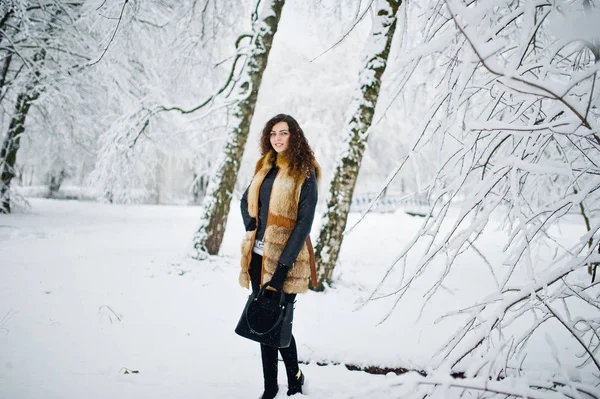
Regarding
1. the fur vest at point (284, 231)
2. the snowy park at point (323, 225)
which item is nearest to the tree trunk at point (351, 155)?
the snowy park at point (323, 225)

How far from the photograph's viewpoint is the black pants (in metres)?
1.81

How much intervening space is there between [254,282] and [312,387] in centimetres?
87

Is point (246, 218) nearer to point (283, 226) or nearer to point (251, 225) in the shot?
point (251, 225)

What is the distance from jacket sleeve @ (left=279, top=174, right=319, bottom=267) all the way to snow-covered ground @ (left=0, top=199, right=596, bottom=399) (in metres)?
0.50

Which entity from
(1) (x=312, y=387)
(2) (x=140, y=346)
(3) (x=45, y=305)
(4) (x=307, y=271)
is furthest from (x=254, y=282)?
(3) (x=45, y=305)

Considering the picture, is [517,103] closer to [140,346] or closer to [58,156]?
[140,346]

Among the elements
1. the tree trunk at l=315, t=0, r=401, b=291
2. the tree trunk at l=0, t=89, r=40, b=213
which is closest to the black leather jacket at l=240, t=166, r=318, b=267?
the tree trunk at l=315, t=0, r=401, b=291

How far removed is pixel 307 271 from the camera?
1.81 metres

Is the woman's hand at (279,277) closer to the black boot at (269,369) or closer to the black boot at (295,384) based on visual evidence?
the black boot at (269,369)

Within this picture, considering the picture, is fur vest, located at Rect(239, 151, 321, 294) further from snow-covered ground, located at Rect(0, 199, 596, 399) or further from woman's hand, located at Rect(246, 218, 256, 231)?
snow-covered ground, located at Rect(0, 199, 596, 399)

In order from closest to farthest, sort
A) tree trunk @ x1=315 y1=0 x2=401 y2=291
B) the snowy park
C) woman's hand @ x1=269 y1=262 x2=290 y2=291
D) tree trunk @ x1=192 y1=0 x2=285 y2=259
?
1. the snowy park
2. woman's hand @ x1=269 y1=262 x2=290 y2=291
3. tree trunk @ x1=315 y1=0 x2=401 y2=291
4. tree trunk @ x1=192 y1=0 x2=285 y2=259

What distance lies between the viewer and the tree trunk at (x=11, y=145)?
7.21m

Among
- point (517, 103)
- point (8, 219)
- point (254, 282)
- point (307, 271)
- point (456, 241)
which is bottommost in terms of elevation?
point (8, 219)

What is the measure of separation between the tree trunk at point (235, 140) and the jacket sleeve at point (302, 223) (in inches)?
118
